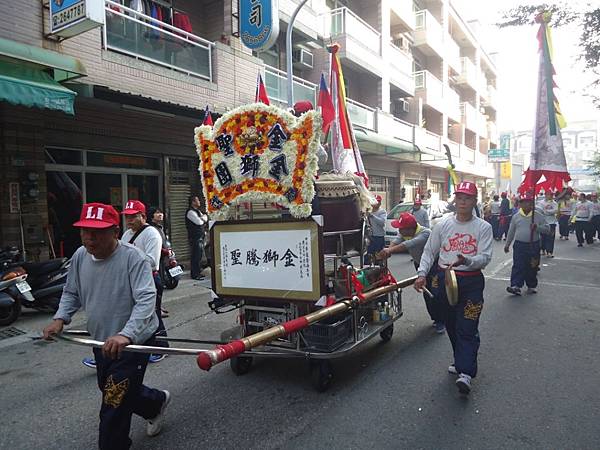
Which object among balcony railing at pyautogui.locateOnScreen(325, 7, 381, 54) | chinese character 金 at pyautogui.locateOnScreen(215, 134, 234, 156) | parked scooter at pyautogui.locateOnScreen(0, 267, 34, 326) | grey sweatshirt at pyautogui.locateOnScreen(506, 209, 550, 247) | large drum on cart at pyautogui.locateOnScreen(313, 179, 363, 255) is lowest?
parked scooter at pyautogui.locateOnScreen(0, 267, 34, 326)

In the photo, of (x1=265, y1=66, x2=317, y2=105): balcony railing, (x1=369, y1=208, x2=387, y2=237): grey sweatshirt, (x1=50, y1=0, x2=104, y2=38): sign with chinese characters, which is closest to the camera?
(x1=50, y1=0, x2=104, y2=38): sign with chinese characters

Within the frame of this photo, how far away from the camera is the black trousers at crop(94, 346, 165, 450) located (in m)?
2.65

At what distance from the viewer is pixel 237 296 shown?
4145 mm

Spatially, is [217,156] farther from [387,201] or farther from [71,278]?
[387,201]

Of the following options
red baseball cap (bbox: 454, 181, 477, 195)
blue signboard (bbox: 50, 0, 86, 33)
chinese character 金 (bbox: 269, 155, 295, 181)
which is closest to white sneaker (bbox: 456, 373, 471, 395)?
red baseball cap (bbox: 454, 181, 477, 195)

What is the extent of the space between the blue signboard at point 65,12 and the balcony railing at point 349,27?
11572 millimetres

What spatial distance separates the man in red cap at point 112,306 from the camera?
2660 mm

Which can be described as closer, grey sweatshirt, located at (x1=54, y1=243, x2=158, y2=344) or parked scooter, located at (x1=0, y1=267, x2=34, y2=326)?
grey sweatshirt, located at (x1=54, y1=243, x2=158, y2=344)

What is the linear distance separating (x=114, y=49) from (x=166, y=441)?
8683 millimetres

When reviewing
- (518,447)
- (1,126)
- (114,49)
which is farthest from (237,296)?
(114,49)

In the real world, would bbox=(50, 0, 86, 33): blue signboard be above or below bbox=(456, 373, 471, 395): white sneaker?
above

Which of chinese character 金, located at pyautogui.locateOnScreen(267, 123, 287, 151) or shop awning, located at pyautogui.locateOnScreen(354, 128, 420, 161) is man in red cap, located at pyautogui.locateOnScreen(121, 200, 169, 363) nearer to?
chinese character 金, located at pyautogui.locateOnScreen(267, 123, 287, 151)

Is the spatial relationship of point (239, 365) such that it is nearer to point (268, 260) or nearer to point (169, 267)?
point (268, 260)

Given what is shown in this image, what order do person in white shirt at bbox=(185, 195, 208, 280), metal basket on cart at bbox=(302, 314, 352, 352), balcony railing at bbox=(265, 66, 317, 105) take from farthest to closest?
1. balcony railing at bbox=(265, 66, 317, 105)
2. person in white shirt at bbox=(185, 195, 208, 280)
3. metal basket on cart at bbox=(302, 314, 352, 352)
